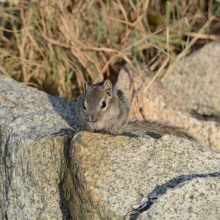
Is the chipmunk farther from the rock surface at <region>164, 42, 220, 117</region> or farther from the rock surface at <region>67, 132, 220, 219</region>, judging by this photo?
the rock surface at <region>164, 42, 220, 117</region>

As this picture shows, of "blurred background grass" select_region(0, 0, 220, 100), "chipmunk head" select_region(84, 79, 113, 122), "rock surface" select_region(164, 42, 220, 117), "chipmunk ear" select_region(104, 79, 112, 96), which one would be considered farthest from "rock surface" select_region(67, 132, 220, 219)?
"rock surface" select_region(164, 42, 220, 117)

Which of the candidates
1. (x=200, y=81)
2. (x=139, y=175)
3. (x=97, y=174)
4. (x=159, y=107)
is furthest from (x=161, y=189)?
(x=200, y=81)

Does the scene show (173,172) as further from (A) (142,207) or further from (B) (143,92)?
(B) (143,92)

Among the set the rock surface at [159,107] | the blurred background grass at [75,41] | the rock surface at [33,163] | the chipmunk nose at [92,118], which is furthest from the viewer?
the blurred background grass at [75,41]

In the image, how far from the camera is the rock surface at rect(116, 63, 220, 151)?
4.42 meters

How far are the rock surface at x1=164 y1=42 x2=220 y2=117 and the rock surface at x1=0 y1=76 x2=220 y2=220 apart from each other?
2.43m

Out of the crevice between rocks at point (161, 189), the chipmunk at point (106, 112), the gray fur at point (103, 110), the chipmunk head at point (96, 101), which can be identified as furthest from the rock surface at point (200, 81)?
the crevice between rocks at point (161, 189)

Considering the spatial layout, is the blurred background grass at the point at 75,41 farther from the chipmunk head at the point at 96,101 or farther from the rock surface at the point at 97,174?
the rock surface at the point at 97,174

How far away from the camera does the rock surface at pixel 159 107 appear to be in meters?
4.42

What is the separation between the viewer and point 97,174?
9.08 ft

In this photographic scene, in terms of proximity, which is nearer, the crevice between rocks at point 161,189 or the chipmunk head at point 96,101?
the crevice between rocks at point 161,189

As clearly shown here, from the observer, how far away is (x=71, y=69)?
554cm

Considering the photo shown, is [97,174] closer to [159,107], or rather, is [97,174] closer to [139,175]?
[139,175]

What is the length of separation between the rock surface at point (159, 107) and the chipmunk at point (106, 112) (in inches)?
18.8
